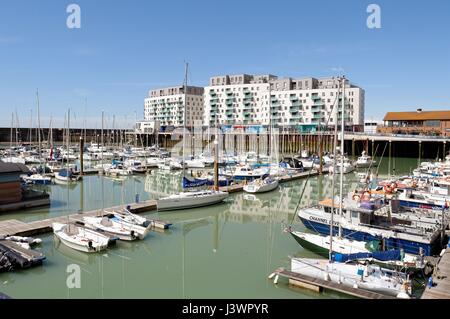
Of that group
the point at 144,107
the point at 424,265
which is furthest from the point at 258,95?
the point at 424,265

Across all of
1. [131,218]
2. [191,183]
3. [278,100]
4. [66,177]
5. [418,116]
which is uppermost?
[278,100]

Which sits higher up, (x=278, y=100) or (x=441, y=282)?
(x=278, y=100)

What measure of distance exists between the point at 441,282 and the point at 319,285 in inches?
169

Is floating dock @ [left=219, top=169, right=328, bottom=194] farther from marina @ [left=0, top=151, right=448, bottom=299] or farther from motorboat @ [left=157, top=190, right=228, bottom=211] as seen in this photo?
motorboat @ [left=157, top=190, right=228, bottom=211]

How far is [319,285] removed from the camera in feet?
48.2

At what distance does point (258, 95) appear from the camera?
118 m

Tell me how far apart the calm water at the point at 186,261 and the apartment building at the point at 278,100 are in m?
71.4

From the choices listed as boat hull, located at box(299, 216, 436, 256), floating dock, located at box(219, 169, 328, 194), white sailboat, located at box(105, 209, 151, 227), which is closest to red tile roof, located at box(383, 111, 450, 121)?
floating dock, located at box(219, 169, 328, 194)

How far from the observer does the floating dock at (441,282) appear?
12795 mm

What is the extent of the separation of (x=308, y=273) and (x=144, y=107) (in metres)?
149

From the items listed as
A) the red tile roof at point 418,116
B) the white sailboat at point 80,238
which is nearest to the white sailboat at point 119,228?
the white sailboat at point 80,238

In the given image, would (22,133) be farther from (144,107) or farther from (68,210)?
(68,210)

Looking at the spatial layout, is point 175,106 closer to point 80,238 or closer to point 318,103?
point 318,103

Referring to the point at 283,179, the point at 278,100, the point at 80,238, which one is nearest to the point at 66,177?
the point at 283,179
